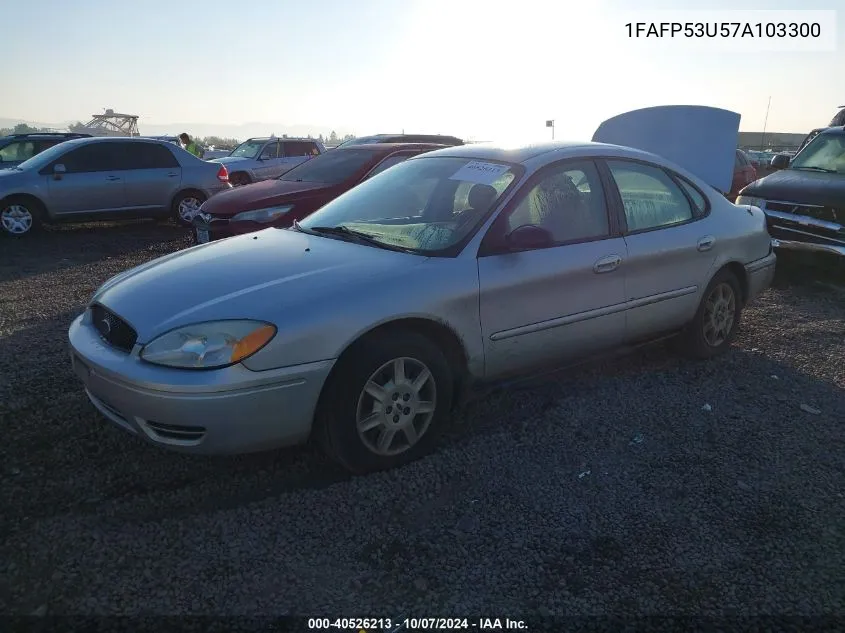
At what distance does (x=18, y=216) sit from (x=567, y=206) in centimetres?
955

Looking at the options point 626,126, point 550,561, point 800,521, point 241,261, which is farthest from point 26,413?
point 626,126

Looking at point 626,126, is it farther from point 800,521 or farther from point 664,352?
point 800,521

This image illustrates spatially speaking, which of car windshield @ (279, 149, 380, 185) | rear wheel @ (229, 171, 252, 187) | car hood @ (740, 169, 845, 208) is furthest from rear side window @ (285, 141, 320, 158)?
car hood @ (740, 169, 845, 208)

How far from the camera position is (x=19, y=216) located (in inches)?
401

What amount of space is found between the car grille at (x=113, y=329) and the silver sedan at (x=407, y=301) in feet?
0.03

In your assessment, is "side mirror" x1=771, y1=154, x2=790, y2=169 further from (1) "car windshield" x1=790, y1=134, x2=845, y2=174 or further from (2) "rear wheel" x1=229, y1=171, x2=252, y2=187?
(2) "rear wheel" x1=229, y1=171, x2=252, y2=187

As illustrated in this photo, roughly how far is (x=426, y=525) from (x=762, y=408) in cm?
248

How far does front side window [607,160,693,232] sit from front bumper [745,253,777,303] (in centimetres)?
83

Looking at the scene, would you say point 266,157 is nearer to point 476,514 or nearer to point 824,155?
point 824,155

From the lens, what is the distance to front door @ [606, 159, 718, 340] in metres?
4.13

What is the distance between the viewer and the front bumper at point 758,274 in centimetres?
498

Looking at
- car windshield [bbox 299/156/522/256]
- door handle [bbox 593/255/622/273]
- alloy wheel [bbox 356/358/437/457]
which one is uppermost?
car windshield [bbox 299/156/522/256]

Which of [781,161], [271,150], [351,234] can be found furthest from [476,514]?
[271,150]

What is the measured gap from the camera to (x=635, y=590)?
2.46m
